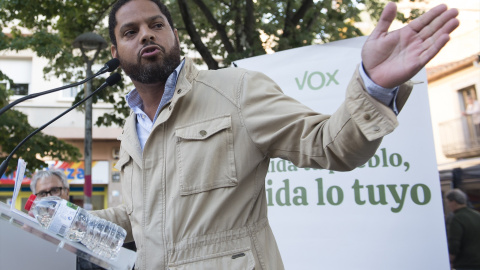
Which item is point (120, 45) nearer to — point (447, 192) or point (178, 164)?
point (178, 164)

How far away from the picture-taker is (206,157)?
1.67 metres

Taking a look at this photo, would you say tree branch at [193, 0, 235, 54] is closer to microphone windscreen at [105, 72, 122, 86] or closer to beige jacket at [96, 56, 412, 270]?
microphone windscreen at [105, 72, 122, 86]

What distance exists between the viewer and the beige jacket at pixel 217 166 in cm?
155

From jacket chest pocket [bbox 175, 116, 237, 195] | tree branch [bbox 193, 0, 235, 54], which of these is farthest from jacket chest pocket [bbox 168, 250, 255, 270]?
tree branch [bbox 193, 0, 235, 54]

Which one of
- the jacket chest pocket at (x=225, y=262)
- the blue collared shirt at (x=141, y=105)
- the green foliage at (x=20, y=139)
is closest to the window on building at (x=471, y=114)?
the blue collared shirt at (x=141, y=105)

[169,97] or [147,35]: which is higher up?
[147,35]

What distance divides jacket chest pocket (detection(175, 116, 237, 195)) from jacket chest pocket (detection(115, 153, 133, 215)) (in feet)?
1.13

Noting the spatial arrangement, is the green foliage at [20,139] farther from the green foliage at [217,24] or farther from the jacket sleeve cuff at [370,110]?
the jacket sleeve cuff at [370,110]

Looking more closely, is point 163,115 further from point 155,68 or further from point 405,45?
point 405,45

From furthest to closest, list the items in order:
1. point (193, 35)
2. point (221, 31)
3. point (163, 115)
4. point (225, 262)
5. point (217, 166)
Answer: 1. point (221, 31)
2. point (193, 35)
3. point (163, 115)
4. point (217, 166)
5. point (225, 262)

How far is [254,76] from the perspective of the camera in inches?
68.8

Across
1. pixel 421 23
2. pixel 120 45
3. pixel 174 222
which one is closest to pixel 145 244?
pixel 174 222

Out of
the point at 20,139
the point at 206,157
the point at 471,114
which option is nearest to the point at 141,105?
the point at 206,157

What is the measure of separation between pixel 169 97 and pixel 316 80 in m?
1.80
